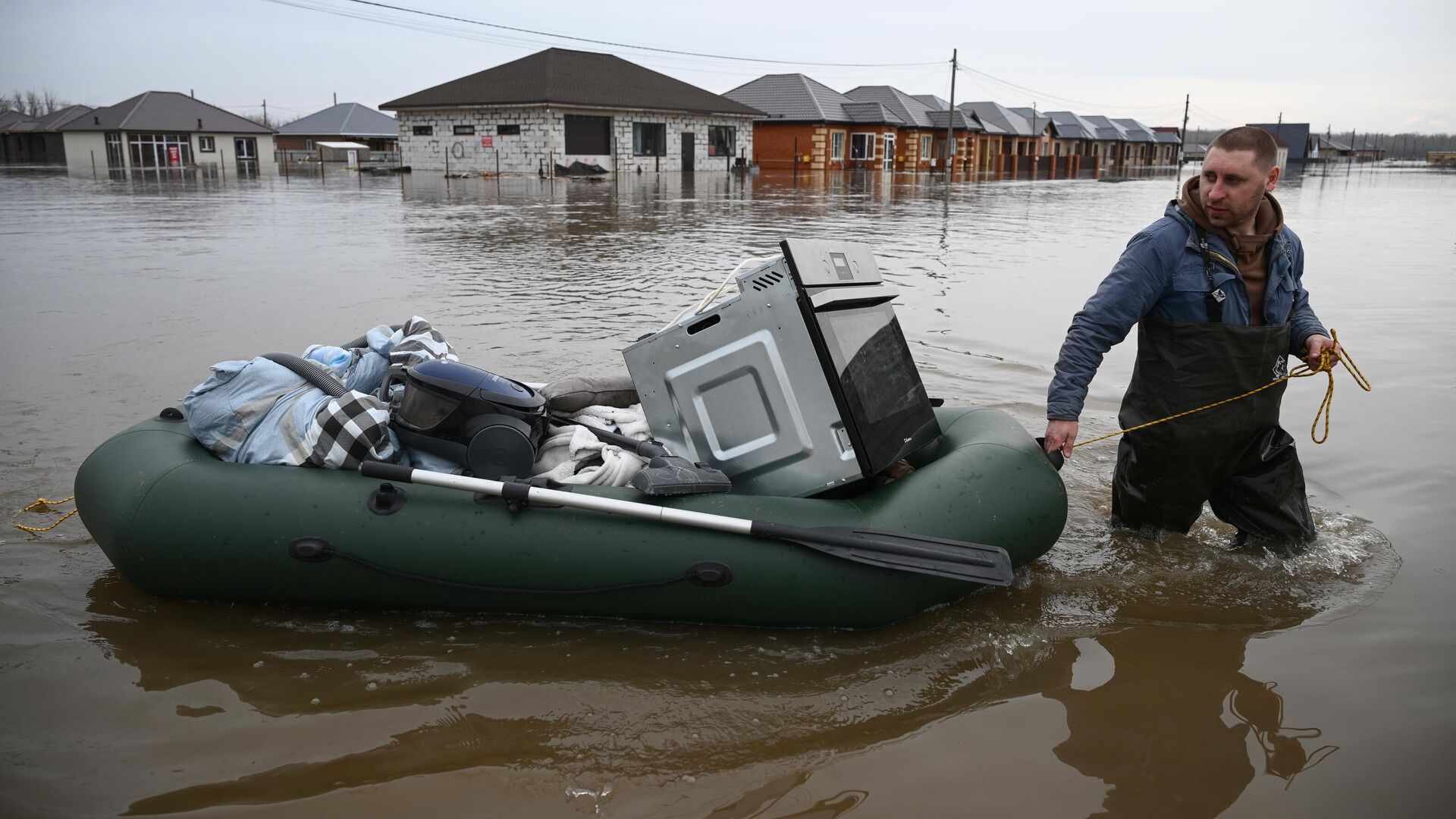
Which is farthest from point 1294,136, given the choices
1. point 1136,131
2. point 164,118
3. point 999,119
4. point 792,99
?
point 164,118

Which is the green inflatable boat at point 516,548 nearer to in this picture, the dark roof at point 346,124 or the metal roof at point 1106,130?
the dark roof at point 346,124

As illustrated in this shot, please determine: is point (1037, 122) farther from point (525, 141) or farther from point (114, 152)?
point (114, 152)

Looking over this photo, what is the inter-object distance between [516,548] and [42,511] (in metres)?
2.38

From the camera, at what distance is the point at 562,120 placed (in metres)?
34.6

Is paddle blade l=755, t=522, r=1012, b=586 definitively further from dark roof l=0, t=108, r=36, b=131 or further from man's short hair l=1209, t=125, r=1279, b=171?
dark roof l=0, t=108, r=36, b=131

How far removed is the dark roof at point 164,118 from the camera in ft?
147

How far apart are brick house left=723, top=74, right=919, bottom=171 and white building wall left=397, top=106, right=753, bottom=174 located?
5206mm

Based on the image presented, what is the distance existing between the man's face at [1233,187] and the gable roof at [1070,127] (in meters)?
70.5

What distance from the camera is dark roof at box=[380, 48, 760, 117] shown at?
35.1m

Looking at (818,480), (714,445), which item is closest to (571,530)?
(714,445)

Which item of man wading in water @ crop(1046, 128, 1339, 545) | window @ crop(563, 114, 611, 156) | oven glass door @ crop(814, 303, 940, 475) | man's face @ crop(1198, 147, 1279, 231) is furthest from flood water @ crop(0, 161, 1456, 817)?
window @ crop(563, 114, 611, 156)

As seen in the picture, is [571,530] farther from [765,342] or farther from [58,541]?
[58,541]

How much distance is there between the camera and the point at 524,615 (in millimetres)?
3375

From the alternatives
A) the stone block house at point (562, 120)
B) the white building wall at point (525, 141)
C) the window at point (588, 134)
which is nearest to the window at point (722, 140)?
the stone block house at point (562, 120)
